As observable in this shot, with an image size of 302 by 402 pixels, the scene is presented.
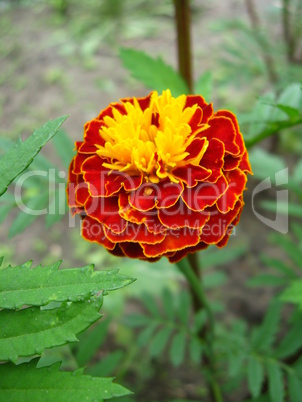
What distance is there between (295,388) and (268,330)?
0.15m

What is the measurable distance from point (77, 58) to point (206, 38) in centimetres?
81

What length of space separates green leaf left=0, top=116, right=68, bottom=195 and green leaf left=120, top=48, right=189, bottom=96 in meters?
0.35

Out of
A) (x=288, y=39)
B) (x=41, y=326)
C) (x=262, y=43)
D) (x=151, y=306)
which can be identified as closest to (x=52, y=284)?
(x=41, y=326)

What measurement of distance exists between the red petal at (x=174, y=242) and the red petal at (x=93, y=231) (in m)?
0.08

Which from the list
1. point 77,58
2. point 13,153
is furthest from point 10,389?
point 77,58

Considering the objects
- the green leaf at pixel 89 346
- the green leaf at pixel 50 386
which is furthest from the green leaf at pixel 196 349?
the green leaf at pixel 50 386

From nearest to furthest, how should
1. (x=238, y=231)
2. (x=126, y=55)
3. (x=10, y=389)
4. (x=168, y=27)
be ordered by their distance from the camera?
1. (x=10, y=389)
2. (x=126, y=55)
3. (x=238, y=231)
4. (x=168, y=27)

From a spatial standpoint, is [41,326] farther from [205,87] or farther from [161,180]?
[205,87]

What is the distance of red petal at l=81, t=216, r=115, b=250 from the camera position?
2.17ft

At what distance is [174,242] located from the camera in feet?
2.03

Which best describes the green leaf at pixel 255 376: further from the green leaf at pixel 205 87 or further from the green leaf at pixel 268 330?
the green leaf at pixel 205 87

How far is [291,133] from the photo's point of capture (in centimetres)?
200

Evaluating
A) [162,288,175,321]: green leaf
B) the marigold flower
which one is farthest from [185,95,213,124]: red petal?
[162,288,175,321]: green leaf

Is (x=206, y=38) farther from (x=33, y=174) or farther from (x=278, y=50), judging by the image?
(x=33, y=174)
